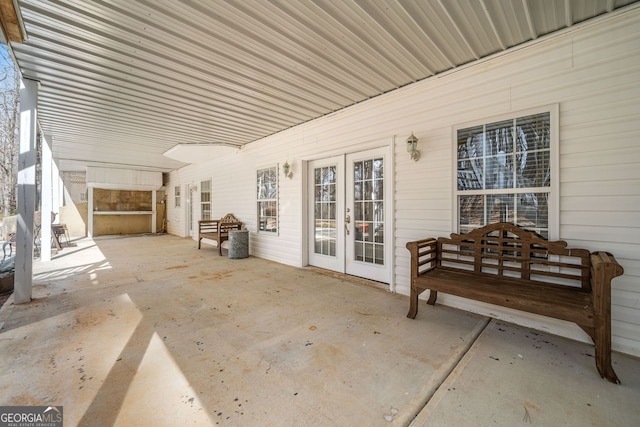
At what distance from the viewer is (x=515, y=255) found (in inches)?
111

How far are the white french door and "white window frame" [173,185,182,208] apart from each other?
759cm

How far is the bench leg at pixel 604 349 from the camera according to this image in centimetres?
184

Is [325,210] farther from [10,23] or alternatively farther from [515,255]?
[10,23]

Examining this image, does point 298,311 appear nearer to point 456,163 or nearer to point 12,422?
point 12,422

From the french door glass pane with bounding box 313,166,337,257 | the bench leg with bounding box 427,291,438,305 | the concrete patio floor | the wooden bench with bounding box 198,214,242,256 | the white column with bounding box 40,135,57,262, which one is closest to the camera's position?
the concrete patio floor

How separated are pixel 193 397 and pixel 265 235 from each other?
14.7 feet

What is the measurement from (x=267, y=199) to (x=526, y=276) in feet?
15.8

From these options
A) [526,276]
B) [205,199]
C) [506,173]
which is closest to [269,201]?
[205,199]

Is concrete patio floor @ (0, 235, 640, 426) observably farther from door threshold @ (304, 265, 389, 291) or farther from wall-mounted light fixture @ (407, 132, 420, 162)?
wall-mounted light fixture @ (407, 132, 420, 162)

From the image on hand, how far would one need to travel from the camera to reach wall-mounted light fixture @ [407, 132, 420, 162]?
133 inches

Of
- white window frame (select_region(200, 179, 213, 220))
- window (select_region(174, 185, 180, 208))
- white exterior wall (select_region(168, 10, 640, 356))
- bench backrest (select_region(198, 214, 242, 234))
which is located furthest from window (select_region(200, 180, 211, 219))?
white exterior wall (select_region(168, 10, 640, 356))

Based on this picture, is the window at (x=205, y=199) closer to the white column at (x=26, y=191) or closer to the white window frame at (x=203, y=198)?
the white window frame at (x=203, y=198)

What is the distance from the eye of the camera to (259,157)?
6.29 m

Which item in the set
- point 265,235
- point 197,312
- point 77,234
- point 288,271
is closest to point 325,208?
point 288,271
